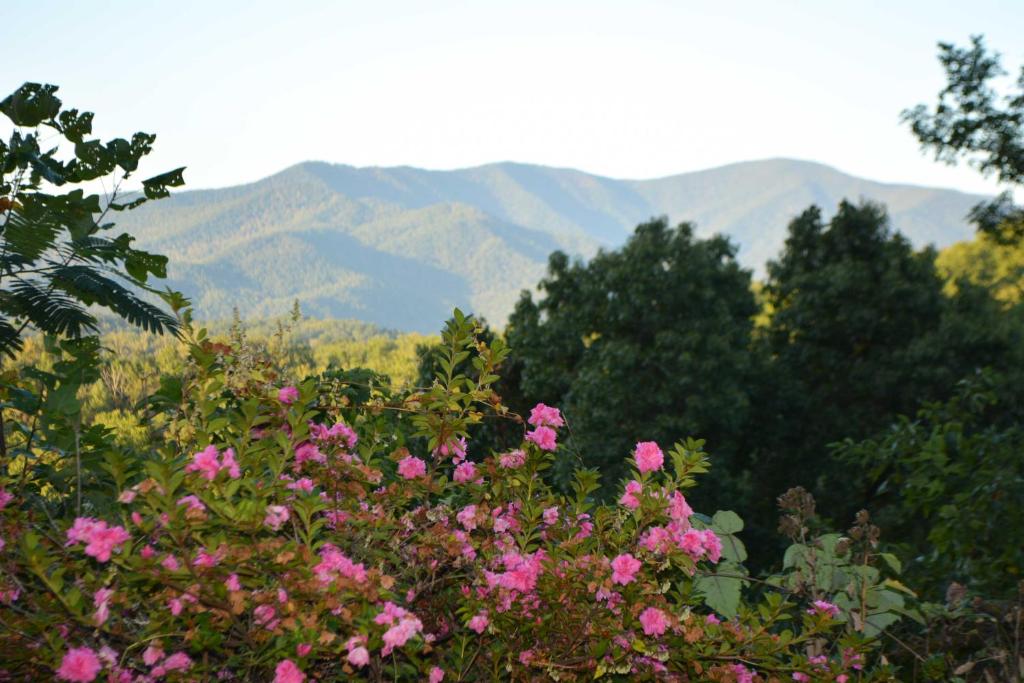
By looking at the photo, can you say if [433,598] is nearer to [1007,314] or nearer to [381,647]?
[381,647]

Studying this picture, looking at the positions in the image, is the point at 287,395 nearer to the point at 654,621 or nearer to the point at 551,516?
the point at 551,516

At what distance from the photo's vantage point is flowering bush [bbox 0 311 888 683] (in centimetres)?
174

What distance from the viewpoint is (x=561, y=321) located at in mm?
23359

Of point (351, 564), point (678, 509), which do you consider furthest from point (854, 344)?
point (351, 564)

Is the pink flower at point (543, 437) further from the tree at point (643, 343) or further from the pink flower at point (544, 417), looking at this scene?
the tree at point (643, 343)

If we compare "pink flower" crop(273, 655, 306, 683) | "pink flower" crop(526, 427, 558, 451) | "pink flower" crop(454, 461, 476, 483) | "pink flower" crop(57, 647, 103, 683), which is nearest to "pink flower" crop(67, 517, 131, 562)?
"pink flower" crop(57, 647, 103, 683)

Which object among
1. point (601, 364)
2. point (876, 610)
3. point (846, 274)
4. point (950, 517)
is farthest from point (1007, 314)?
point (876, 610)

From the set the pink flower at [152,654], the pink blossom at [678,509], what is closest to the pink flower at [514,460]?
the pink blossom at [678,509]

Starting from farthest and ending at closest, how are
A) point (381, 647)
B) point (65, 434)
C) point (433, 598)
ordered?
1. point (65, 434)
2. point (433, 598)
3. point (381, 647)

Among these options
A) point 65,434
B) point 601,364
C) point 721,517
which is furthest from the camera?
point 601,364

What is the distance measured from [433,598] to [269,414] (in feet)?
2.14

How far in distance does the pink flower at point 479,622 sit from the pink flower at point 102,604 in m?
0.80

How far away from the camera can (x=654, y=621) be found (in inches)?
80.4

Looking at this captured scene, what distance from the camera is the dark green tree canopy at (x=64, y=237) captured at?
9.06ft
